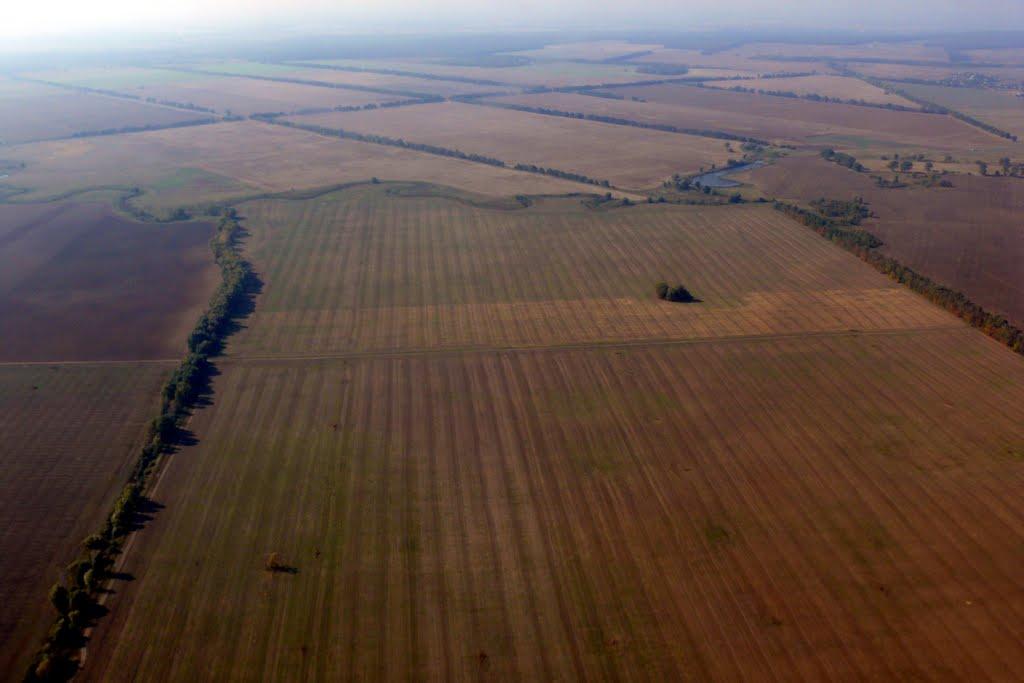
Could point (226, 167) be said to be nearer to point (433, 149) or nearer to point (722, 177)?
point (433, 149)

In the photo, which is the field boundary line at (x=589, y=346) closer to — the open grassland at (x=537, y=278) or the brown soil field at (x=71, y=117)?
the open grassland at (x=537, y=278)

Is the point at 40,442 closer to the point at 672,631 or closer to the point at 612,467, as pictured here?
the point at 612,467

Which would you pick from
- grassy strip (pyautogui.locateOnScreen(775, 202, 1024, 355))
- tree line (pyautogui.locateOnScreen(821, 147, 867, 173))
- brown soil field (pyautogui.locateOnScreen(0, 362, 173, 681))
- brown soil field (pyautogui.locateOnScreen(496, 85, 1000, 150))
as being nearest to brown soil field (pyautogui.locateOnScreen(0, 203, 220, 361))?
brown soil field (pyautogui.locateOnScreen(0, 362, 173, 681))

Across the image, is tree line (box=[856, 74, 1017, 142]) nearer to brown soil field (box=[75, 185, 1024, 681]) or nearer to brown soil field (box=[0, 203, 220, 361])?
brown soil field (box=[75, 185, 1024, 681])

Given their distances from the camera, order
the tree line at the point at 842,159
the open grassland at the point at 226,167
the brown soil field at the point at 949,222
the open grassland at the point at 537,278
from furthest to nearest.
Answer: the tree line at the point at 842,159 → the open grassland at the point at 226,167 → the brown soil field at the point at 949,222 → the open grassland at the point at 537,278

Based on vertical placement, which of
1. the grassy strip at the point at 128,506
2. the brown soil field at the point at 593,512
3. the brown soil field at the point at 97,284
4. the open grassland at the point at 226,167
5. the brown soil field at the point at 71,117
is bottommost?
the brown soil field at the point at 593,512

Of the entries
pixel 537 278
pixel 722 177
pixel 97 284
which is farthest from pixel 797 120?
pixel 97 284

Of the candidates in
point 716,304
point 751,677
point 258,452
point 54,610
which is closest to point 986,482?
point 751,677

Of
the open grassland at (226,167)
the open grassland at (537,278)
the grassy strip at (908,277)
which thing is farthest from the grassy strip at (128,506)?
the grassy strip at (908,277)
